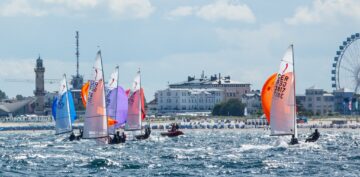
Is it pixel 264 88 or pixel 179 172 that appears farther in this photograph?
pixel 264 88

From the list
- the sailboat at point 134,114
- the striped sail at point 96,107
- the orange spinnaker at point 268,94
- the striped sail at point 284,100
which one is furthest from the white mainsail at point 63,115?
the striped sail at point 284,100

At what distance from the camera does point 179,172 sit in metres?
66.3

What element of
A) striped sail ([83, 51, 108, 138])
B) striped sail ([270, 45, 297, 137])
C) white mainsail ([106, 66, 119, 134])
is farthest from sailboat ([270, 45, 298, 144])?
white mainsail ([106, 66, 119, 134])

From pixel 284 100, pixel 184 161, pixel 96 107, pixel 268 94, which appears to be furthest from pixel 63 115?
pixel 184 161

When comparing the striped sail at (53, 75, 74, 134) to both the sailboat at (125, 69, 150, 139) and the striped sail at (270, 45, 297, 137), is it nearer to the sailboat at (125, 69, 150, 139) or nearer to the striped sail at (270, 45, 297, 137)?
the sailboat at (125, 69, 150, 139)

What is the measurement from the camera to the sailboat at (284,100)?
3408 inches

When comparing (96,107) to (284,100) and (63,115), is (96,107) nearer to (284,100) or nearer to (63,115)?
(284,100)

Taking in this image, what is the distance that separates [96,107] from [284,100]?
42.9 ft

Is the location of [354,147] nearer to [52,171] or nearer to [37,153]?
[37,153]

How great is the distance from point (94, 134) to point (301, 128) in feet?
273

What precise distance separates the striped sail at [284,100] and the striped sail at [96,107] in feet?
38.8

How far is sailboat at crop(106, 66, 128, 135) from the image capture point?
103 m

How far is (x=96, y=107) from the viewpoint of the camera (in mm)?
88750

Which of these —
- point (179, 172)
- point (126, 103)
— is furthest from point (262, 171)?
point (126, 103)
